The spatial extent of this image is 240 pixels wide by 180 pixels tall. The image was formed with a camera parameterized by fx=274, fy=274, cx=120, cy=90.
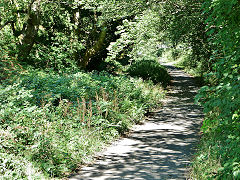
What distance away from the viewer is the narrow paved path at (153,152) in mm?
5207

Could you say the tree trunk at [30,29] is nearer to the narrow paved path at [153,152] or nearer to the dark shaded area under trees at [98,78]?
the dark shaded area under trees at [98,78]

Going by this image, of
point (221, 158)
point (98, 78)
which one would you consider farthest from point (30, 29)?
point (221, 158)

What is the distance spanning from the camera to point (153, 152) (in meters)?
6.42

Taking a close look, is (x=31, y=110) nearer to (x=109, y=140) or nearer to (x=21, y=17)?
(x=109, y=140)

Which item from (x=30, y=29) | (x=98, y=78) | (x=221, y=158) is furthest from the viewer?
(x=30, y=29)

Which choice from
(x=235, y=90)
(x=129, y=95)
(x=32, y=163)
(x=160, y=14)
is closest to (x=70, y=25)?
(x=160, y=14)

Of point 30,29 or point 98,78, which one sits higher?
point 30,29

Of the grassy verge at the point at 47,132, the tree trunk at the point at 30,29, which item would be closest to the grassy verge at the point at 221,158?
the grassy verge at the point at 47,132

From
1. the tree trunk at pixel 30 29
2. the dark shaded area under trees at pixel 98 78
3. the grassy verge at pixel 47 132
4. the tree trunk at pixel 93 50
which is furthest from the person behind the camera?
the tree trunk at pixel 93 50

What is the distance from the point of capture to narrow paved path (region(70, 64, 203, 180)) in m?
5.21

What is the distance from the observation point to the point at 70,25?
16297 mm

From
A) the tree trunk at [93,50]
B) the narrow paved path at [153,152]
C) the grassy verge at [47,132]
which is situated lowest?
the narrow paved path at [153,152]

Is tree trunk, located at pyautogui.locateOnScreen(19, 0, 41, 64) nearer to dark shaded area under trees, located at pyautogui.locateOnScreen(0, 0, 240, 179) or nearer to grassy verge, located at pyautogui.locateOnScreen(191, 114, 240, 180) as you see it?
dark shaded area under trees, located at pyautogui.locateOnScreen(0, 0, 240, 179)

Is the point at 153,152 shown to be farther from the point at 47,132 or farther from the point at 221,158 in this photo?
the point at 47,132
